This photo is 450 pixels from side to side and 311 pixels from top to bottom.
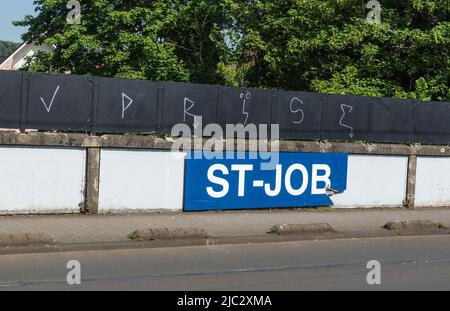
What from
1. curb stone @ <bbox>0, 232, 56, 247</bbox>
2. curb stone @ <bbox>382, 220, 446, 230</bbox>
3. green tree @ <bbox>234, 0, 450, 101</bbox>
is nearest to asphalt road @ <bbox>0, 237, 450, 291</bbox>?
curb stone @ <bbox>0, 232, 56, 247</bbox>

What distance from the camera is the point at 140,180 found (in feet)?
42.6

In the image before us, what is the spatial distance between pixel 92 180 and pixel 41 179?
0.97 metres

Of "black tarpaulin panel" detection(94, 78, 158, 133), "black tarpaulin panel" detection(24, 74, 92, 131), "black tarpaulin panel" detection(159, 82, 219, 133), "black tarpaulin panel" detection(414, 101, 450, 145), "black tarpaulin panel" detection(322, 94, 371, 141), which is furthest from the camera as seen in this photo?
"black tarpaulin panel" detection(414, 101, 450, 145)

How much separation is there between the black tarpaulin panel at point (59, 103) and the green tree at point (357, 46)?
970 centimetres

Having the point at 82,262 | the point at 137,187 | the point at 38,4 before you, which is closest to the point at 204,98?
the point at 137,187

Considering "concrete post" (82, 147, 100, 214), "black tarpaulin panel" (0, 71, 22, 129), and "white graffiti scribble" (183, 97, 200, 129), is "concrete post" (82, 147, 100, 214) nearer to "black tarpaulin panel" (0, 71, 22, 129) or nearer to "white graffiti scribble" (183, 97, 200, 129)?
"black tarpaulin panel" (0, 71, 22, 129)

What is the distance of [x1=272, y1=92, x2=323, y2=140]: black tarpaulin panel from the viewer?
1453 cm

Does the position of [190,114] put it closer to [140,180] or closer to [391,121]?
[140,180]

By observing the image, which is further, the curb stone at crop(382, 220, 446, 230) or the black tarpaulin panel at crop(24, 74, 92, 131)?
the curb stone at crop(382, 220, 446, 230)

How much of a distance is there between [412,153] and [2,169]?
982 cm

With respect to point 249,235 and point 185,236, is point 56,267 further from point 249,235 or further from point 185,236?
point 249,235

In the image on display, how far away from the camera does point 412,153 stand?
639 inches

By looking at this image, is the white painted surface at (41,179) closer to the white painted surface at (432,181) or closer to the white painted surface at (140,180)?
the white painted surface at (140,180)

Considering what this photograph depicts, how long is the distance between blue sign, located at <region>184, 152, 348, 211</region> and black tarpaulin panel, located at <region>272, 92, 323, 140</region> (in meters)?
0.51
